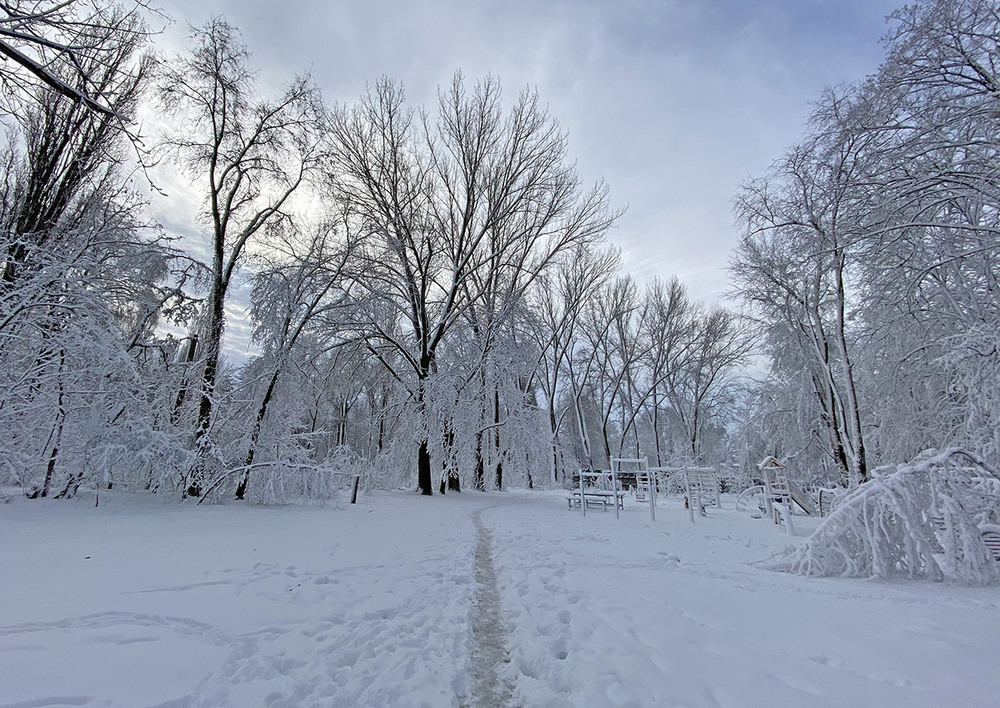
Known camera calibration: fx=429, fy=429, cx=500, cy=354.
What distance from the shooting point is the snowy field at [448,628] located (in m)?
2.05

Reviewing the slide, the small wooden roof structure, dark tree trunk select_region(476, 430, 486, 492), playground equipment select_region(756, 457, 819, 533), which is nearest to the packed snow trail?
playground equipment select_region(756, 457, 819, 533)

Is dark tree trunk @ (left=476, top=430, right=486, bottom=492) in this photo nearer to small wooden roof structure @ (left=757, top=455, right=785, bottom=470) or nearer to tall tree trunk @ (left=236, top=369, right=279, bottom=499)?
tall tree trunk @ (left=236, top=369, right=279, bottom=499)

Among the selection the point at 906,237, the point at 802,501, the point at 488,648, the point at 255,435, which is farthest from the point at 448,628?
the point at 802,501

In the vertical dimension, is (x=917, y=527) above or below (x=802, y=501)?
above

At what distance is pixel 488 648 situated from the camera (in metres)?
2.78

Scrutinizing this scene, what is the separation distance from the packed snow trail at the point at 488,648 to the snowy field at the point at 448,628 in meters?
0.01

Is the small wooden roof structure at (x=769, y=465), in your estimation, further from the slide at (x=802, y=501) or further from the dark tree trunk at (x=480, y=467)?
the dark tree trunk at (x=480, y=467)

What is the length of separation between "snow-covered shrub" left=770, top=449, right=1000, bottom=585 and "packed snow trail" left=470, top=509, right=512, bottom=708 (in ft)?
10.5

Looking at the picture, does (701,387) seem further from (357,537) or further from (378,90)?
(357,537)

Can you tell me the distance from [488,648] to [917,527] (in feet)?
13.6

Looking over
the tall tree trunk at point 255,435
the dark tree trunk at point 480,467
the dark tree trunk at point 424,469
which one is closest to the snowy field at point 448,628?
the tall tree trunk at point 255,435

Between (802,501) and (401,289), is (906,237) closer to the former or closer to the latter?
(802,501)

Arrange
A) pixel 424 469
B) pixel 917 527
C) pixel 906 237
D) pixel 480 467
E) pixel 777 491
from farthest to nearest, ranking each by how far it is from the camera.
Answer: pixel 480 467, pixel 424 469, pixel 777 491, pixel 906 237, pixel 917 527

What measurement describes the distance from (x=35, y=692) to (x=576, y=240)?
17.4m
